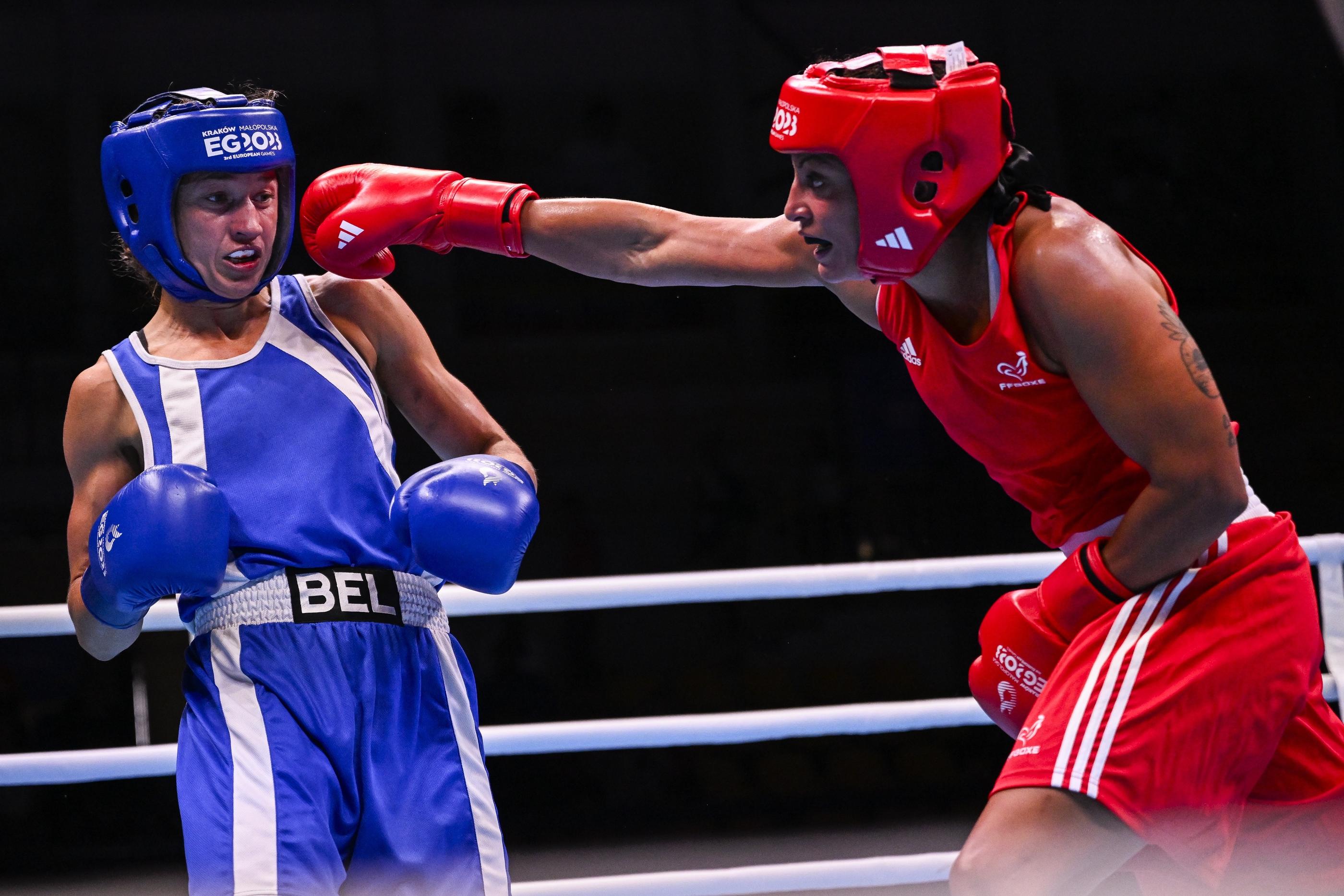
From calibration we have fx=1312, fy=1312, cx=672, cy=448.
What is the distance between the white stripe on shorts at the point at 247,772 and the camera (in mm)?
1695

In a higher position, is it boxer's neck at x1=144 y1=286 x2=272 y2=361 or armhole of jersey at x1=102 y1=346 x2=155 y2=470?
boxer's neck at x1=144 y1=286 x2=272 y2=361

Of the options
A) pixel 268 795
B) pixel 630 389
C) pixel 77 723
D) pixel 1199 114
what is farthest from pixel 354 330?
pixel 1199 114

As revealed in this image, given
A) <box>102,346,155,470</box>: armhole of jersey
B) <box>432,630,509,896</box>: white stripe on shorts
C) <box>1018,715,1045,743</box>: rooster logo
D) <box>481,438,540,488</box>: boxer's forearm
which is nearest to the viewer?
<box>1018,715,1045,743</box>: rooster logo

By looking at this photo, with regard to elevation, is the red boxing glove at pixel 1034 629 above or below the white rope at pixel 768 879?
above

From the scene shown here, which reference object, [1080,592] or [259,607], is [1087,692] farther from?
[259,607]

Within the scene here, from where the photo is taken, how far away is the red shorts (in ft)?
5.37

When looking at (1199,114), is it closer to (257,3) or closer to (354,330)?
(257,3)

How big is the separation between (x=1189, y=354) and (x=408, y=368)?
1.18m

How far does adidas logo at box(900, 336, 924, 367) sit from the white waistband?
2.67ft

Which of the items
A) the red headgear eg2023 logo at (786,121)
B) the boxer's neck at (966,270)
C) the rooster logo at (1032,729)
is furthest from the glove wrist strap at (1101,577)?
the red headgear eg2023 logo at (786,121)

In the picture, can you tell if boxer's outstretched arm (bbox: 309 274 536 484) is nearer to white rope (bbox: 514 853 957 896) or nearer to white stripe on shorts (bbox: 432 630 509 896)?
white stripe on shorts (bbox: 432 630 509 896)

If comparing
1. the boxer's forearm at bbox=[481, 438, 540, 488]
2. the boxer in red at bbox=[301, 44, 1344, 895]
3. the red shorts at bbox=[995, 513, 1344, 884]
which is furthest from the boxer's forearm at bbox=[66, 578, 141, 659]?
the red shorts at bbox=[995, 513, 1344, 884]

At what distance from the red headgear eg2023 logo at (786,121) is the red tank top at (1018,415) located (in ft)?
1.01

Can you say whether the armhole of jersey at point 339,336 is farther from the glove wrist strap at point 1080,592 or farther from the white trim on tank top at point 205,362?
the glove wrist strap at point 1080,592
